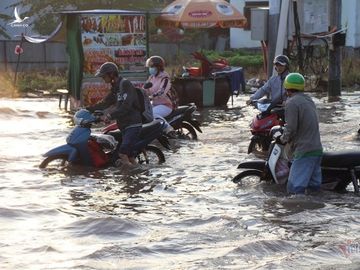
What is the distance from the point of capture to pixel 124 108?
10945 millimetres

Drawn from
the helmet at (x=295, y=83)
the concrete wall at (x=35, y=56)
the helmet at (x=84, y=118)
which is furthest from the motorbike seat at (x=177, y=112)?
the concrete wall at (x=35, y=56)

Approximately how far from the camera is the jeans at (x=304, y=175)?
29.5 feet

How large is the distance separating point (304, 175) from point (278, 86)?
156 inches

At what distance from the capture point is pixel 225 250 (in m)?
7.05

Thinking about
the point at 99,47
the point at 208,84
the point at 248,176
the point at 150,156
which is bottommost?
the point at 150,156

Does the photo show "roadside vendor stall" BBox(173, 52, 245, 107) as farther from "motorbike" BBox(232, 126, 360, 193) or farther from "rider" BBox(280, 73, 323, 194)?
"rider" BBox(280, 73, 323, 194)

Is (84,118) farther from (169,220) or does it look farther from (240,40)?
(240,40)

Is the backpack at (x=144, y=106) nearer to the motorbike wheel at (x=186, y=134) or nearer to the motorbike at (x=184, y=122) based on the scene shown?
the motorbike at (x=184, y=122)

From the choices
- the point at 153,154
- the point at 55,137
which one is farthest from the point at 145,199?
the point at 55,137

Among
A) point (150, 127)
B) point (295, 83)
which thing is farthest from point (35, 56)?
point (295, 83)

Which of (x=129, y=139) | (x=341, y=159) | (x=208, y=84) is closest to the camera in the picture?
(x=341, y=159)

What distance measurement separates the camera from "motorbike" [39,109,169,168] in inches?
432

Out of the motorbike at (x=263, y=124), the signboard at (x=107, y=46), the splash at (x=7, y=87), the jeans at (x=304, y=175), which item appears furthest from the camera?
the splash at (x=7, y=87)

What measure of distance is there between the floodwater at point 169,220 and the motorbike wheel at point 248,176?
0.32 ft
